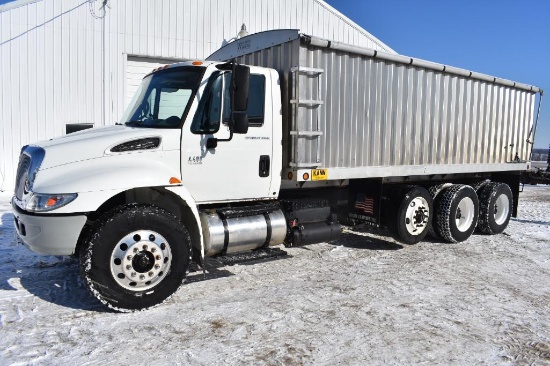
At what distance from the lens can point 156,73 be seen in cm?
587

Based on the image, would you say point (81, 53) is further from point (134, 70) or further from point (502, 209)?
point (502, 209)

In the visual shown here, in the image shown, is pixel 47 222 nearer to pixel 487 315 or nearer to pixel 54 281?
pixel 54 281

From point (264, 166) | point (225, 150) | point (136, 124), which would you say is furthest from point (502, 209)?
point (136, 124)

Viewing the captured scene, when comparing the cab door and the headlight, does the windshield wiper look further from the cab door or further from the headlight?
the headlight

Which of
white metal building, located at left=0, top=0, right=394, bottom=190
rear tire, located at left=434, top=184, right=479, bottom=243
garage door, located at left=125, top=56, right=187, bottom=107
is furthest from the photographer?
garage door, located at left=125, top=56, right=187, bottom=107

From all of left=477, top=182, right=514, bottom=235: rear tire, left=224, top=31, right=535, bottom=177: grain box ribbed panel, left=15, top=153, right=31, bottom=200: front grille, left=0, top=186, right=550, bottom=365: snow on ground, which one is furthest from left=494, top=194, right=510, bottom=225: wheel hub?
left=15, top=153, right=31, bottom=200: front grille

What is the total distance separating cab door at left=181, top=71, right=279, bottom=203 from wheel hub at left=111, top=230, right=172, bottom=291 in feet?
2.69

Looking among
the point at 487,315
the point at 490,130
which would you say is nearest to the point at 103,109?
the point at 490,130

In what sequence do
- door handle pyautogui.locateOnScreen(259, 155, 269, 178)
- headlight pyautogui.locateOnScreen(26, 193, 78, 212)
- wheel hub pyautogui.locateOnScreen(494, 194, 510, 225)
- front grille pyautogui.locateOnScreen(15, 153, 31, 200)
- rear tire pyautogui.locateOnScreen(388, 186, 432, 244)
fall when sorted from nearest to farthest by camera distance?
headlight pyautogui.locateOnScreen(26, 193, 78, 212) → front grille pyautogui.locateOnScreen(15, 153, 31, 200) → door handle pyautogui.locateOnScreen(259, 155, 269, 178) → rear tire pyautogui.locateOnScreen(388, 186, 432, 244) → wheel hub pyautogui.locateOnScreen(494, 194, 510, 225)

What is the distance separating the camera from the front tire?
A: 14.5 feet

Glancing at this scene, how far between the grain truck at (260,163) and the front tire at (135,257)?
0.01 metres

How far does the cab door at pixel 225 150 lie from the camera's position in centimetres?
518

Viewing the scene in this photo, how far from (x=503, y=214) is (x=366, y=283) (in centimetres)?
515

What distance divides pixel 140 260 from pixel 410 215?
15.4 ft
